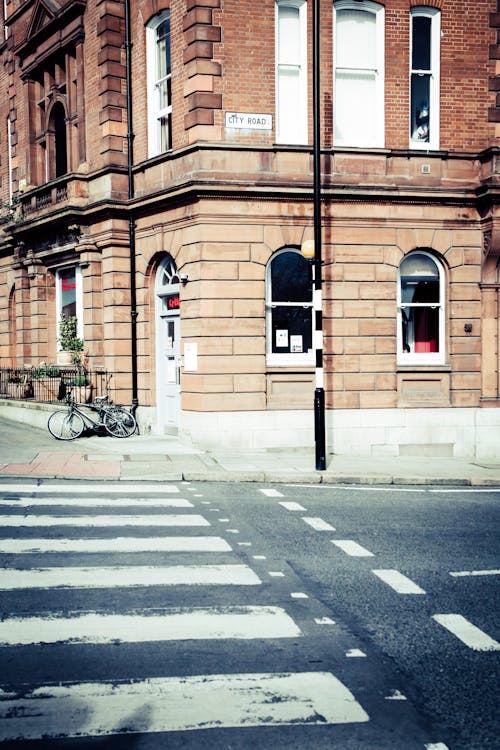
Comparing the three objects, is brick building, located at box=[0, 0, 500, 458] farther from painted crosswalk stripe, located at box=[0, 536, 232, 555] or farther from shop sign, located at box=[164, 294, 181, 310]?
painted crosswalk stripe, located at box=[0, 536, 232, 555]

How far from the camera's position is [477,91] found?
681 inches

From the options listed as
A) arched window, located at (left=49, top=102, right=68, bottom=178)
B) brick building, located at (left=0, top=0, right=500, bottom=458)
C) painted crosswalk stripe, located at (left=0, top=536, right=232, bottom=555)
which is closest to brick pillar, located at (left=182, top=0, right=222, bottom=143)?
brick building, located at (left=0, top=0, right=500, bottom=458)

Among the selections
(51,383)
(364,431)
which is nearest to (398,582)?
(364,431)

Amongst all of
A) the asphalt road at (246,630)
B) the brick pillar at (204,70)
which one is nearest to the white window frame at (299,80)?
the brick pillar at (204,70)

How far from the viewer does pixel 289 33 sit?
54.9 ft

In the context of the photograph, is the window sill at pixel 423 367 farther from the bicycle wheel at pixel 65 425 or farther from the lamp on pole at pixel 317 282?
the bicycle wheel at pixel 65 425

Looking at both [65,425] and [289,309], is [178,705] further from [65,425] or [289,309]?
[65,425]

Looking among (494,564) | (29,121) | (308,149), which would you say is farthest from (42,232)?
(494,564)

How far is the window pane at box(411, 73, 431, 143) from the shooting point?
17.3 meters

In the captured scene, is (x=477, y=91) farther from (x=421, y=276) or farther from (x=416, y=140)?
(x=421, y=276)

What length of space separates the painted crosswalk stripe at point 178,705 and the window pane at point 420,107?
48.1ft

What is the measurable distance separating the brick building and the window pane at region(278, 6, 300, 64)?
3 centimetres

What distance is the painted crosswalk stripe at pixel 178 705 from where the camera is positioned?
4230 mm

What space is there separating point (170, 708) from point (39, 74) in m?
21.4
